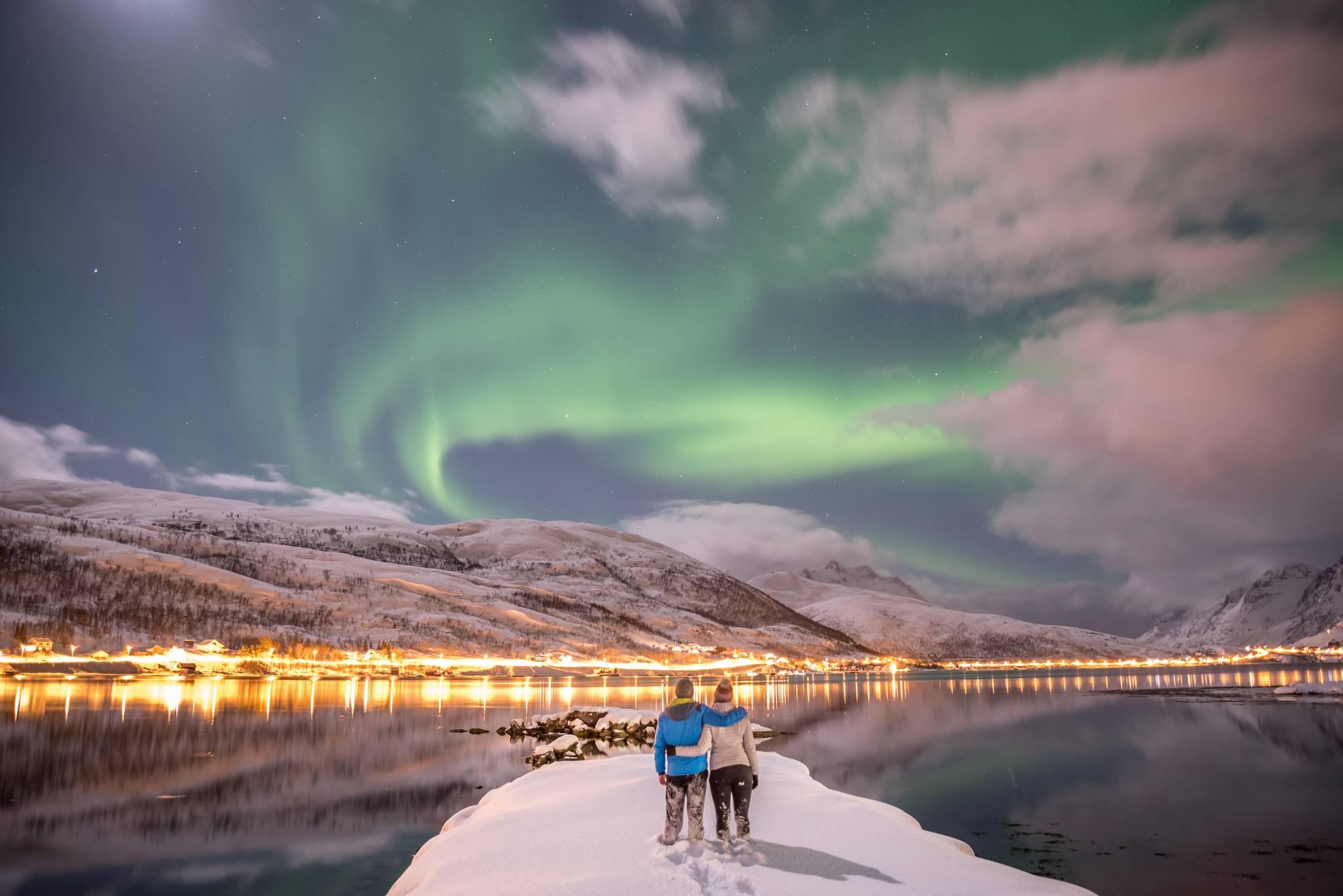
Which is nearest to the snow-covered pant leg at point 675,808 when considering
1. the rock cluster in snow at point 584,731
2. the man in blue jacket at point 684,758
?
the man in blue jacket at point 684,758

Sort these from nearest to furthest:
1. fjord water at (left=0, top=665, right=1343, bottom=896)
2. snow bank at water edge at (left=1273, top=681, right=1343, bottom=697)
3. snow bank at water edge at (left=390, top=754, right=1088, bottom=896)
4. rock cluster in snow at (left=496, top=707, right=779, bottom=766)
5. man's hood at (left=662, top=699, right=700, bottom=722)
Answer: snow bank at water edge at (left=390, top=754, right=1088, bottom=896) → man's hood at (left=662, top=699, right=700, bottom=722) → fjord water at (left=0, top=665, right=1343, bottom=896) → rock cluster in snow at (left=496, top=707, right=779, bottom=766) → snow bank at water edge at (left=1273, top=681, right=1343, bottom=697)

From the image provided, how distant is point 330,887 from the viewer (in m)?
19.9

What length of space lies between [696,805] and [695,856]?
1000 mm

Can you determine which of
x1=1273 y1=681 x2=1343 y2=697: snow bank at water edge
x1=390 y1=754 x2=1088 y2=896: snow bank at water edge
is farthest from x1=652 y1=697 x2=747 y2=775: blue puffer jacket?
x1=1273 y1=681 x2=1343 y2=697: snow bank at water edge

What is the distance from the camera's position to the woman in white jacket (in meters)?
15.2

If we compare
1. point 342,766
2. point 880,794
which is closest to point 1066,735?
point 880,794

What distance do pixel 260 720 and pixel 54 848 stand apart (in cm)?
4389

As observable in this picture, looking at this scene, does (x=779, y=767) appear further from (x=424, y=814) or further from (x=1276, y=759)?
(x=1276, y=759)

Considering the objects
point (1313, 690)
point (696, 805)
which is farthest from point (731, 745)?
point (1313, 690)

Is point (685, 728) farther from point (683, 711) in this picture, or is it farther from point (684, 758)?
point (684, 758)

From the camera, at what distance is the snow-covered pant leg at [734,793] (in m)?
15.3

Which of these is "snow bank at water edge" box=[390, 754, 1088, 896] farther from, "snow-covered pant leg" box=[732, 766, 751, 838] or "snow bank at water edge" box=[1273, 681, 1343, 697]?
"snow bank at water edge" box=[1273, 681, 1343, 697]

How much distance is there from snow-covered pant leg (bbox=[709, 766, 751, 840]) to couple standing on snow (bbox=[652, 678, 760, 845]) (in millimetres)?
12

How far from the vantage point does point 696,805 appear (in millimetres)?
15305
